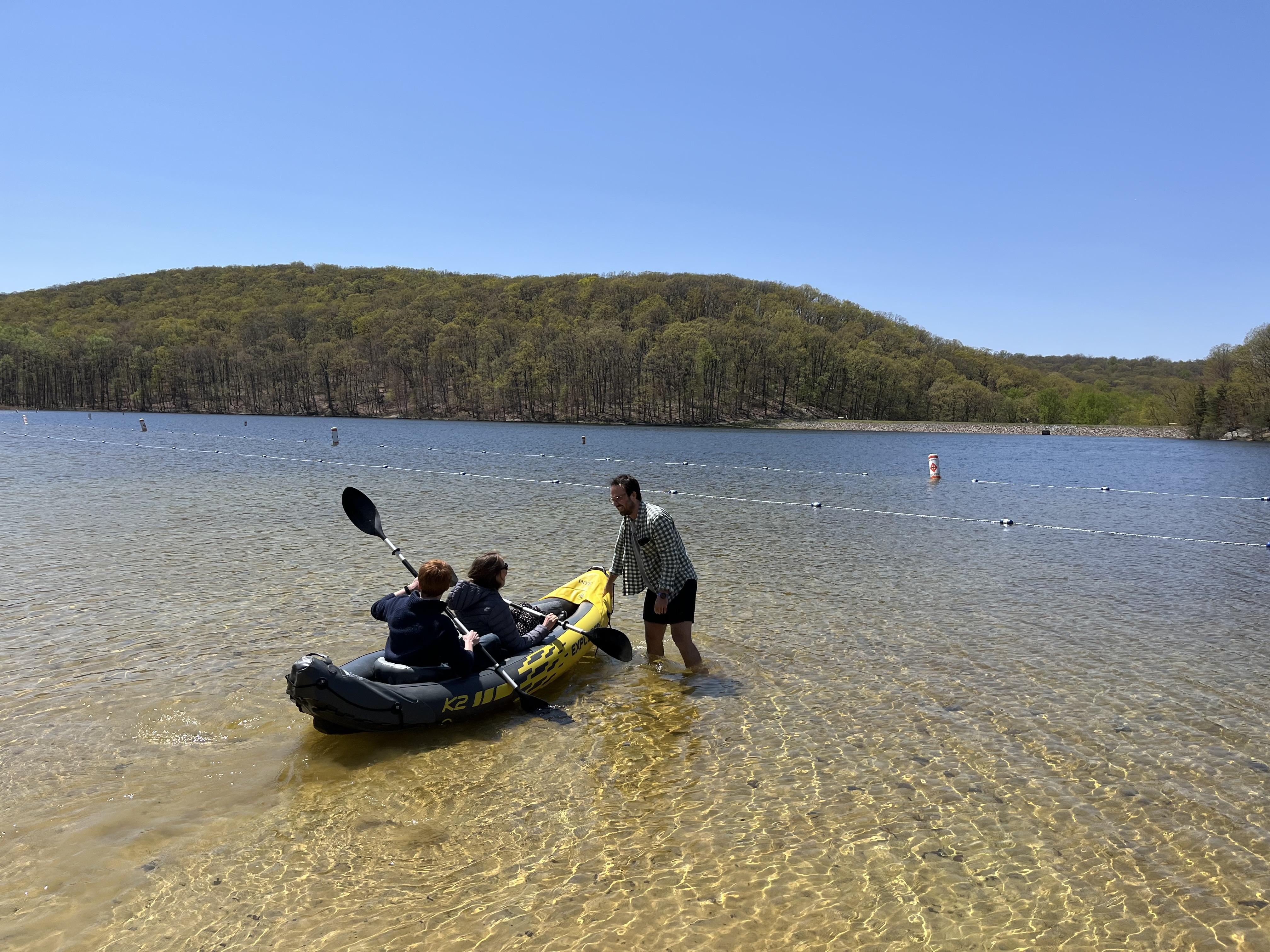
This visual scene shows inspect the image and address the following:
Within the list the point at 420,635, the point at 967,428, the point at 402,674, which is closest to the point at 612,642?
the point at 420,635

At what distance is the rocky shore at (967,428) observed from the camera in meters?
94.8

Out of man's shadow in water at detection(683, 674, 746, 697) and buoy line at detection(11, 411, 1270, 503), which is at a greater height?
buoy line at detection(11, 411, 1270, 503)

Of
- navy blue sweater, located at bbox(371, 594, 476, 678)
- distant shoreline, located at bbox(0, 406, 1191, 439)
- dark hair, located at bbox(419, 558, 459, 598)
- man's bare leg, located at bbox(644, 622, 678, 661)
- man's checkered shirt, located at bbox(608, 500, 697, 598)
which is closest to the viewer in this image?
dark hair, located at bbox(419, 558, 459, 598)

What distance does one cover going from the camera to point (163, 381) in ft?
409

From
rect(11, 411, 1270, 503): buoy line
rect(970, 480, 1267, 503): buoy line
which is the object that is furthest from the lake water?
rect(11, 411, 1270, 503): buoy line

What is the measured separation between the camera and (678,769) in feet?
18.8

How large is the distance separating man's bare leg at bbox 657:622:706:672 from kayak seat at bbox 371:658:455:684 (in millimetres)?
2208

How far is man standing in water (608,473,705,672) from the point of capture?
6992 mm

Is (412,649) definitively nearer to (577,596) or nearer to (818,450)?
(577,596)

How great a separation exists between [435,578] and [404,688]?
2.86 feet

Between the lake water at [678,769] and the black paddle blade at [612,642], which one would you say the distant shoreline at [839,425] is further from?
the black paddle blade at [612,642]

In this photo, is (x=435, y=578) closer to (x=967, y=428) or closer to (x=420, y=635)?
(x=420, y=635)

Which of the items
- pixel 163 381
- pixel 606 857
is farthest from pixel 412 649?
pixel 163 381

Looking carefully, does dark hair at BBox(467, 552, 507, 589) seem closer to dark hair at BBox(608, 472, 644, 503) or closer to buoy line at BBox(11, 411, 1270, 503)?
dark hair at BBox(608, 472, 644, 503)
